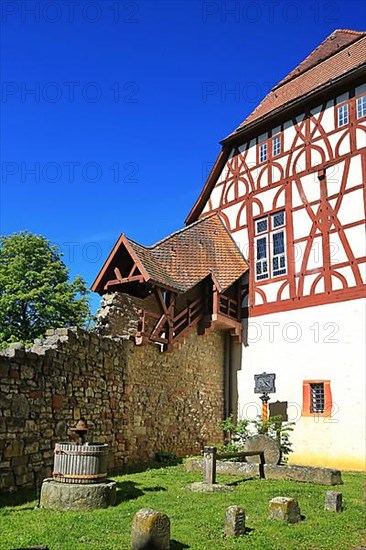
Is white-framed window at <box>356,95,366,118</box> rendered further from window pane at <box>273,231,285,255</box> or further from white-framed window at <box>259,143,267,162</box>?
window pane at <box>273,231,285,255</box>

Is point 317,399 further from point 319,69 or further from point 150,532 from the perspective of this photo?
point 319,69

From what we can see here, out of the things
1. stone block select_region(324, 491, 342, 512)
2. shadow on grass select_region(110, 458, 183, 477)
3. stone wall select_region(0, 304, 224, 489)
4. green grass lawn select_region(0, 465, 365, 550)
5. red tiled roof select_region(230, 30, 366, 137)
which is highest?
red tiled roof select_region(230, 30, 366, 137)

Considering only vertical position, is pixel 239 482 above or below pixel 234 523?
below

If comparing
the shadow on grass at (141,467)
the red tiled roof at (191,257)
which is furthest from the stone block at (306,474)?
the red tiled roof at (191,257)

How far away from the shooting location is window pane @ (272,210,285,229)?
18.6 meters

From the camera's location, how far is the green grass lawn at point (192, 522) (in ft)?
21.6

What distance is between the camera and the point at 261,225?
1941 cm

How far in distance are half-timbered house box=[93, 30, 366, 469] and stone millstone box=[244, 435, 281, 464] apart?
3691 mm

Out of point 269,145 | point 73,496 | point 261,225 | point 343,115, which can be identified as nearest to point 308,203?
point 261,225

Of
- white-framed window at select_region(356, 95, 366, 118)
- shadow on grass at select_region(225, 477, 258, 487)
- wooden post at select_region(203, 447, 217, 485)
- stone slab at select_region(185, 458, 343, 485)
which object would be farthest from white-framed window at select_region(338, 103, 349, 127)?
wooden post at select_region(203, 447, 217, 485)

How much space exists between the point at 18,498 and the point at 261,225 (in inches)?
509

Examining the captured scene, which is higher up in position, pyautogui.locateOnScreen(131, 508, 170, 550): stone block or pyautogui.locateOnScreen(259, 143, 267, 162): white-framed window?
pyautogui.locateOnScreen(259, 143, 267, 162): white-framed window

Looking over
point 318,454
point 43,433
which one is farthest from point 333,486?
point 43,433

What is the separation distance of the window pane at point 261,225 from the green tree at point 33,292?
1018 centimetres
